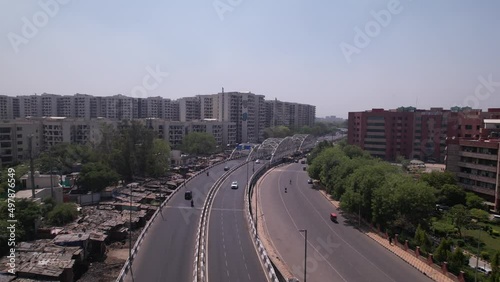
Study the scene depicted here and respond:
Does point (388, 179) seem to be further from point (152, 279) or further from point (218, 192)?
point (152, 279)

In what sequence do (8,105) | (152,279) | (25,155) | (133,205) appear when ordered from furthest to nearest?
(8,105), (25,155), (133,205), (152,279)

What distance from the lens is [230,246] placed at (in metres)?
23.0

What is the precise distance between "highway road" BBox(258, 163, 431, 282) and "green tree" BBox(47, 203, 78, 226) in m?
16.4

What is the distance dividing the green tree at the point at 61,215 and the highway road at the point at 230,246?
1163cm

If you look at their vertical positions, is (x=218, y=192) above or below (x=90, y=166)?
below

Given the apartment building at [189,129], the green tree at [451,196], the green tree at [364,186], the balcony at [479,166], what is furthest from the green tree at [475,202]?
the apartment building at [189,129]

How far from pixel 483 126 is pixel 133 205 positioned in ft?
140

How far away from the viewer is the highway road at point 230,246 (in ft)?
62.3

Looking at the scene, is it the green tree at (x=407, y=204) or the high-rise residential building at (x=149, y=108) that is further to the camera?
the high-rise residential building at (x=149, y=108)

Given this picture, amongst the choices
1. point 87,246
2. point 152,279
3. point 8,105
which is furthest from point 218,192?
point 8,105

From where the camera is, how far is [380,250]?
2528 cm

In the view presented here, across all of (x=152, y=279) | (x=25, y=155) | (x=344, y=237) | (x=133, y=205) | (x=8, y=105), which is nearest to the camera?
(x=152, y=279)

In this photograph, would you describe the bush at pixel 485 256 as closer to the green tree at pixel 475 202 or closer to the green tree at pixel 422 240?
the green tree at pixel 422 240

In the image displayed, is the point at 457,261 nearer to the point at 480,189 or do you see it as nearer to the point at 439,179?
the point at 439,179
